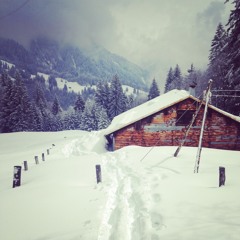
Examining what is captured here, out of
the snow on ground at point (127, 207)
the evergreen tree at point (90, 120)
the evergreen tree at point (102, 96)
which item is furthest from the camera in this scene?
the evergreen tree at point (102, 96)

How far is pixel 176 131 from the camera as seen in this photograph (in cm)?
1884

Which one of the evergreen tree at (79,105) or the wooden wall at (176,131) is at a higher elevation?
the evergreen tree at (79,105)

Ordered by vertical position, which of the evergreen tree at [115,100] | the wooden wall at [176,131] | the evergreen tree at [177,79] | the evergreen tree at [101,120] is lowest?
the wooden wall at [176,131]

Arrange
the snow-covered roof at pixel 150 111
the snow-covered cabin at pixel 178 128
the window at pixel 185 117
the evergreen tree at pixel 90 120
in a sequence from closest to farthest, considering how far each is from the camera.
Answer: the snow-covered cabin at pixel 178 128 < the snow-covered roof at pixel 150 111 < the window at pixel 185 117 < the evergreen tree at pixel 90 120

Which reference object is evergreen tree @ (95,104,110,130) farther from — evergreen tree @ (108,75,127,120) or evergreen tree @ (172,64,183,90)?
evergreen tree @ (172,64,183,90)

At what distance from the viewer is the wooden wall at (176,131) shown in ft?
58.9

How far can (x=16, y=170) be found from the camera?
386 inches

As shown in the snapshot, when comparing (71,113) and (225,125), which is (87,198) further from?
(71,113)

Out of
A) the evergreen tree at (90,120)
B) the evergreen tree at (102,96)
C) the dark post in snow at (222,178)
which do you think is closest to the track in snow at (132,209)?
the dark post in snow at (222,178)

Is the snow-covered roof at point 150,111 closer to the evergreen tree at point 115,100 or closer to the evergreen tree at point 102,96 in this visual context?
the evergreen tree at point 115,100

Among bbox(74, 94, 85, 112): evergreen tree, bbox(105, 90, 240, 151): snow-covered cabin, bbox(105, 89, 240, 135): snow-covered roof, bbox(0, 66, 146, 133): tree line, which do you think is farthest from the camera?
bbox(74, 94, 85, 112): evergreen tree

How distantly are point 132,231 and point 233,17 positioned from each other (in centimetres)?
2082

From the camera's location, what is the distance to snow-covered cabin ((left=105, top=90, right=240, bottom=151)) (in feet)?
58.8

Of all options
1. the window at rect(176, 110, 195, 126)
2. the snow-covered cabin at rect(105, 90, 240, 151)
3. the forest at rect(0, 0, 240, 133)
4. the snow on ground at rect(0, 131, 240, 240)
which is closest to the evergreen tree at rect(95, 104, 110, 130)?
the forest at rect(0, 0, 240, 133)
